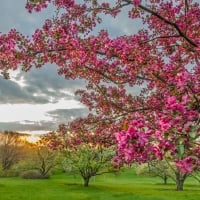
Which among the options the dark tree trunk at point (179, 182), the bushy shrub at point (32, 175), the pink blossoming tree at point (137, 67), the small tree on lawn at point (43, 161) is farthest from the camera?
the small tree on lawn at point (43, 161)

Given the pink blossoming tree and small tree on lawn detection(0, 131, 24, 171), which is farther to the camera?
small tree on lawn detection(0, 131, 24, 171)

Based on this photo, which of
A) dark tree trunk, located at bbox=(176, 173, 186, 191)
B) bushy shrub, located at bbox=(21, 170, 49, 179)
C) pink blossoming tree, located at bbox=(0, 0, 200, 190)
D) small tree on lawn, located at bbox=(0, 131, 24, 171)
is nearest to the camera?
pink blossoming tree, located at bbox=(0, 0, 200, 190)

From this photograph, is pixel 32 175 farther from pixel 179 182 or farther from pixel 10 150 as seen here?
pixel 179 182

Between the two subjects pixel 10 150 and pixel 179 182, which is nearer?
pixel 179 182

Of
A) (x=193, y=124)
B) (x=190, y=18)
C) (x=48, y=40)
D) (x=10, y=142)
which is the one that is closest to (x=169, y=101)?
(x=193, y=124)

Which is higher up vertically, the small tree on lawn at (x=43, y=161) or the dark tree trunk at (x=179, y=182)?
the small tree on lawn at (x=43, y=161)

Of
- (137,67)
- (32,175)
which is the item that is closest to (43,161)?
(32,175)

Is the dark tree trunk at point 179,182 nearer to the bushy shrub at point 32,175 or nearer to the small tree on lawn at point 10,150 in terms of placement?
the bushy shrub at point 32,175

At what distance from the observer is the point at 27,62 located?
33.0 feet

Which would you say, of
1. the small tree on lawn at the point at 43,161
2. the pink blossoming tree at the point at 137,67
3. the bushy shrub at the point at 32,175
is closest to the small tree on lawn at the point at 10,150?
the small tree on lawn at the point at 43,161

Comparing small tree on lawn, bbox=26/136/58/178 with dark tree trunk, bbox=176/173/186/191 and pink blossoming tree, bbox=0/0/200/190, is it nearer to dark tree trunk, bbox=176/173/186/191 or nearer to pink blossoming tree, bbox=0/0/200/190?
dark tree trunk, bbox=176/173/186/191

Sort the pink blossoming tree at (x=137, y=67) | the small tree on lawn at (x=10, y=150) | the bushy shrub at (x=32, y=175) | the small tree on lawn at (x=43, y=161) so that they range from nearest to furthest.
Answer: the pink blossoming tree at (x=137, y=67) < the bushy shrub at (x=32, y=175) < the small tree on lawn at (x=43, y=161) < the small tree on lawn at (x=10, y=150)

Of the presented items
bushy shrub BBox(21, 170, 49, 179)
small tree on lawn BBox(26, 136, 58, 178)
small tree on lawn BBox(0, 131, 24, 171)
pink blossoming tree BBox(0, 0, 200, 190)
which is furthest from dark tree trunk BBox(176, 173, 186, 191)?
small tree on lawn BBox(0, 131, 24, 171)

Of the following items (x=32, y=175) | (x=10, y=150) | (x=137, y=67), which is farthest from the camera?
(x=10, y=150)
